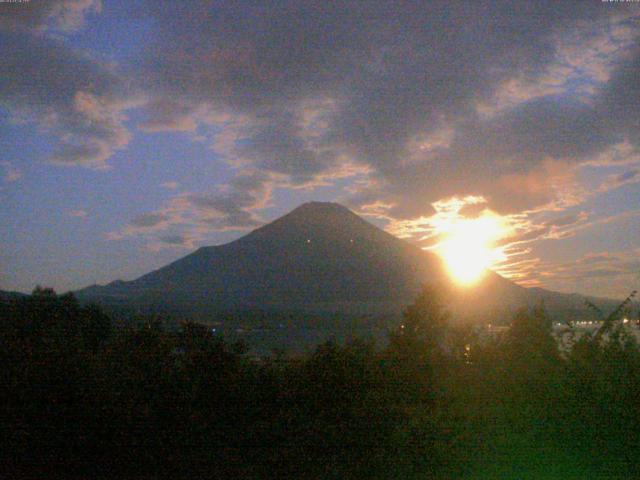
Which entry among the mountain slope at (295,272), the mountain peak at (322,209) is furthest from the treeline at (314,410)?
the mountain peak at (322,209)

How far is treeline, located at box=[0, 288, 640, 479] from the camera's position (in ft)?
18.1

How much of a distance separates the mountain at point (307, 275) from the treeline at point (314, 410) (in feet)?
40.9

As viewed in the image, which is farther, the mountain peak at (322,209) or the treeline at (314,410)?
the mountain peak at (322,209)

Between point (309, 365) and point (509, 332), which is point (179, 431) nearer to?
point (309, 365)

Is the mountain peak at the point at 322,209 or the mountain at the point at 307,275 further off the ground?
the mountain peak at the point at 322,209

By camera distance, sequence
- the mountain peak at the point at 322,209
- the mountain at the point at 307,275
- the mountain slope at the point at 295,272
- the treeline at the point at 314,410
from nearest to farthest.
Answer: the treeline at the point at 314,410, the mountain at the point at 307,275, the mountain slope at the point at 295,272, the mountain peak at the point at 322,209

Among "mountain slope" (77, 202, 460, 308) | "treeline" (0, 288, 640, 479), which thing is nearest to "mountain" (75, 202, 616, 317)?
"mountain slope" (77, 202, 460, 308)

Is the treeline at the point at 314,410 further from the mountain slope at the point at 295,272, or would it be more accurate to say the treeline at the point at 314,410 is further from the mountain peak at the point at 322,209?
the mountain peak at the point at 322,209

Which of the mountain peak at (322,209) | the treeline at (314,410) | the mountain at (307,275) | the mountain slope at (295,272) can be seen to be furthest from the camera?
the mountain peak at (322,209)

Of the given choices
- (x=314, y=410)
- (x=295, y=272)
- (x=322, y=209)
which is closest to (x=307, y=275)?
(x=295, y=272)

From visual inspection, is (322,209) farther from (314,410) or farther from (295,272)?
(314,410)

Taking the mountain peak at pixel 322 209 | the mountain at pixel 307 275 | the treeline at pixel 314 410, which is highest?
the mountain peak at pixel 322 209

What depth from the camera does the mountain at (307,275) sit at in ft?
73.0

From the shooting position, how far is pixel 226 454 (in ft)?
18.9
